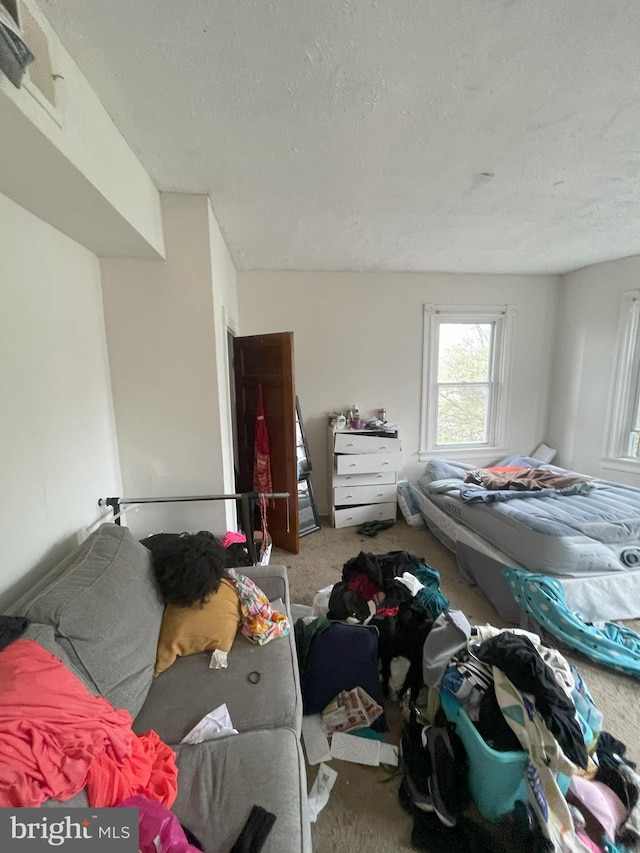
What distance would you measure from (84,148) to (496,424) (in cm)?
412

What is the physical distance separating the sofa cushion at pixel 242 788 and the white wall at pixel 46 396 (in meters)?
0.85

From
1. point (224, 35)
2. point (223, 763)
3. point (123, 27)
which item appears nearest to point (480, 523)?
point (223, 763)

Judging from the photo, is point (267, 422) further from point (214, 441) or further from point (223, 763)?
point (223, 763)

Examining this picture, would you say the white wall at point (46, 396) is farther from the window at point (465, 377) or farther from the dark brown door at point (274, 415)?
the window at point (465, 377)

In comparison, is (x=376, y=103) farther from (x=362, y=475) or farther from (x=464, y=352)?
(x=464, y=352)

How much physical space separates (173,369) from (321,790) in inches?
79.4

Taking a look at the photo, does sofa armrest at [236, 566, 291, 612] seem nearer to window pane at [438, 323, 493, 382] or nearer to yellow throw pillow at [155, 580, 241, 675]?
yellow throw pillow at [155, 580, 241, 675]

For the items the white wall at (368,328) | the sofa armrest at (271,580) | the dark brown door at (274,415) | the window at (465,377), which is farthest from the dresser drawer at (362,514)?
the sofa armrest at (271,580)

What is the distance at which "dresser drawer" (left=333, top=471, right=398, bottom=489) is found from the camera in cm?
354

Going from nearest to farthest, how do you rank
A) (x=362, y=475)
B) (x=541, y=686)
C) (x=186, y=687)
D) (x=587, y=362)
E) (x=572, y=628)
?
(x=541, y=686) < (x=186, y=687) < (x=572, y=628) < (x=362, y=475) < (x=587, y=362)

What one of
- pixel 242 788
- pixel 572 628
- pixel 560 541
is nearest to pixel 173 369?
pixel 242 788

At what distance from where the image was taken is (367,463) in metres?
3.53

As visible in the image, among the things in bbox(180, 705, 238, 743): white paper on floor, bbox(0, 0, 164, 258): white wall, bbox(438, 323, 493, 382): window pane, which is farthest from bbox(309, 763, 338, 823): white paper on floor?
bbox(438, 323, 493, 382): window pane

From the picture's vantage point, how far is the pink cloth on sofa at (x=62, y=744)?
0.76m
